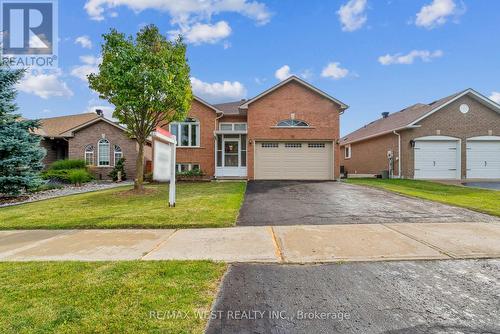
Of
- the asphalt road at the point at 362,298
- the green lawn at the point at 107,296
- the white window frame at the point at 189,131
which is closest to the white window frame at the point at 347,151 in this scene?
the white window frame at the point at 189,131

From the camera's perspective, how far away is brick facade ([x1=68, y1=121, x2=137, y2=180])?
21.0 metres

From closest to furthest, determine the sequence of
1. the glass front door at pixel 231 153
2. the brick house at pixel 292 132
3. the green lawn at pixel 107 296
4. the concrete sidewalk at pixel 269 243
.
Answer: the green lawn at pixel 107 296, the concrete sidewalk at pixel 269 243, the brick house at pixel 292 132, the glass front door at pixel 231 153

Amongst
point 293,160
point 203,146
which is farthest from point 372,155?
point 203,146

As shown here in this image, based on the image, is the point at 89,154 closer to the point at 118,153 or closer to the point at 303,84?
the point at 118,153

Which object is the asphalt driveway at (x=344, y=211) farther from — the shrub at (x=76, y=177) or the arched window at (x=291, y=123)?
the shrub at (x=76, y=177)

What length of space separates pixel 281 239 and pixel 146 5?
11.9m

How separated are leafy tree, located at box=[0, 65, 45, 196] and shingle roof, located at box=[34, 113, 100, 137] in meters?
8.17

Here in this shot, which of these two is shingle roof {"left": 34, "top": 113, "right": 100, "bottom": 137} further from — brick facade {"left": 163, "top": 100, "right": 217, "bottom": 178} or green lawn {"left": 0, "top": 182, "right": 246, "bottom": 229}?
green lawn {"left": 0, "top": 182, "right": 246, "bottom": 229}

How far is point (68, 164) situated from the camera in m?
19.7

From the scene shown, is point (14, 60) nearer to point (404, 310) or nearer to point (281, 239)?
point (281, 239)

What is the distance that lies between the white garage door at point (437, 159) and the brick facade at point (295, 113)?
5901mm

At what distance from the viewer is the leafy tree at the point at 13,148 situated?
12719mm

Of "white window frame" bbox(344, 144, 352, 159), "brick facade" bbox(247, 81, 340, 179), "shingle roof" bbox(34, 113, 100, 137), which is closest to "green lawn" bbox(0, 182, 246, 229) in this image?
"brick facade" bbox(247, 81, 340, 179)

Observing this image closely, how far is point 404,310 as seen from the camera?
2758 mm
